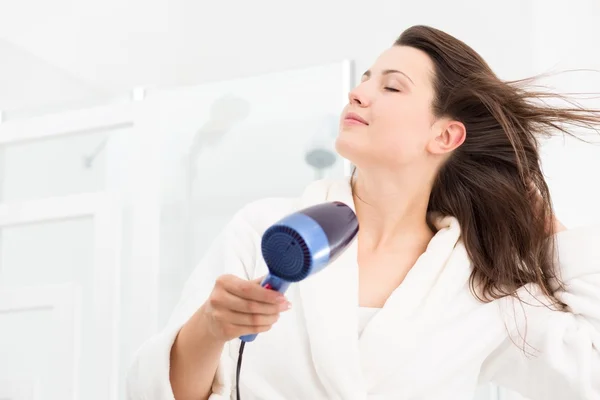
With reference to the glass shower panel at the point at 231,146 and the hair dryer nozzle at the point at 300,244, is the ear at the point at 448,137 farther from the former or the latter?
the hair dryer nozzle at the point at 300,244

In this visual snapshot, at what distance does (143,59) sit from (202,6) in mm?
224

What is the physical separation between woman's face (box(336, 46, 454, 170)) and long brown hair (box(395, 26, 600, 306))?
0.11 feet

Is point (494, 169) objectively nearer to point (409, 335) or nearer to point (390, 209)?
point (390, 209)

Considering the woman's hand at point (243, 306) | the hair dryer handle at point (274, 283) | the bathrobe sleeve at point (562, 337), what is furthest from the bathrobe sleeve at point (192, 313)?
the bathrobe sleeve at point (562, 337)

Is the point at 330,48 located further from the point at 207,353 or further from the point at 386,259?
the point at 207,353

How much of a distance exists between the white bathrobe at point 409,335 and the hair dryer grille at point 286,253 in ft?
1.08

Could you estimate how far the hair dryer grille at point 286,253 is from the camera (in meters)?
0.76

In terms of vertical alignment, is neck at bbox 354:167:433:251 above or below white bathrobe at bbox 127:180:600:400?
above

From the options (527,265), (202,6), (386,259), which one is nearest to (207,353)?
(386,259)

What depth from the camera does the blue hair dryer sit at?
2.49 ft

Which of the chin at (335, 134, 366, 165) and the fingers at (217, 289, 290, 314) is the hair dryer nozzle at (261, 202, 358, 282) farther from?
the chin at (335, 134, 366, 165)

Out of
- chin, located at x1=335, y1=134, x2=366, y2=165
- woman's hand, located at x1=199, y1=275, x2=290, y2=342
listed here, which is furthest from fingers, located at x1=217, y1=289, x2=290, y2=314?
chin, located at x1=335, y1=134, x2=366, y2=165

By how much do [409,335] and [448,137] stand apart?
34 cm

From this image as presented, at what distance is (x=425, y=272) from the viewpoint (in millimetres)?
1223
